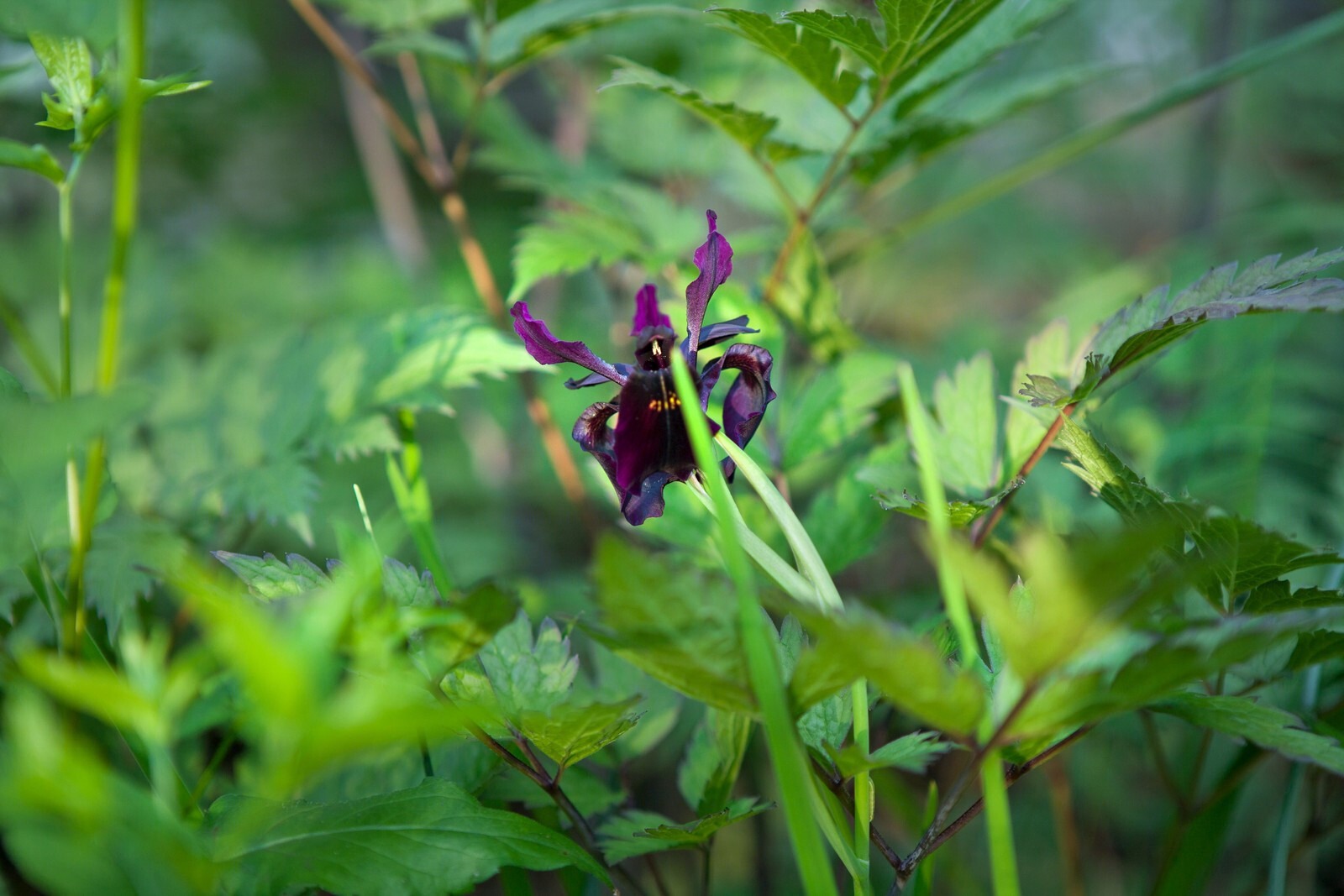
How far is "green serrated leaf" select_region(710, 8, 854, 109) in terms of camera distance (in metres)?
0.75

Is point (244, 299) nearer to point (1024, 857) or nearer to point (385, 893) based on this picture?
point (385, 893)

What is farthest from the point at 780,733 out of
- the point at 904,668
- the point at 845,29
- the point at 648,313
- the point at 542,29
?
the point at 542,29

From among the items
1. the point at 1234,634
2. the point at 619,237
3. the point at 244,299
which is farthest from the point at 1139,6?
the point at 1234,634

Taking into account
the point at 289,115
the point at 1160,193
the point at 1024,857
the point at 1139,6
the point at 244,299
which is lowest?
the point at 1024,857

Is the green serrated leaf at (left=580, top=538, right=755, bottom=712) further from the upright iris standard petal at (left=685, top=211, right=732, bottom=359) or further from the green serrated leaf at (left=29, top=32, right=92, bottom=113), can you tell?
the green serrated leaf at (left=29, top=32, right=92, bottom=113)

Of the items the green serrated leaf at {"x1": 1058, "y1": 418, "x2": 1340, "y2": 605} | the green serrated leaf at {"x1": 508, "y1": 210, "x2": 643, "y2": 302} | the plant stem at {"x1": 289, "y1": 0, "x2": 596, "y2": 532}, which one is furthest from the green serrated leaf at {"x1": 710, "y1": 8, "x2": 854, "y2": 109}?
the plant stem at {"x1": 289, "y1": 0, "x2": 596, "y2": 532}

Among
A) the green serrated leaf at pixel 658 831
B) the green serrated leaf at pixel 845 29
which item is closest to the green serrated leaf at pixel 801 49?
the green serrated leaf at pixel 845 29

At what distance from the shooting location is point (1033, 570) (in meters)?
0.40

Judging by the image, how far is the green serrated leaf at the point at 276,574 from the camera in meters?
0.59

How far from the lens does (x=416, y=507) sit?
2.47ft

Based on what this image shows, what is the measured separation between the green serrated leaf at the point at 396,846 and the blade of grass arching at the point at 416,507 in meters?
0.16

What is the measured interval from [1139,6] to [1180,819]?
2.99m

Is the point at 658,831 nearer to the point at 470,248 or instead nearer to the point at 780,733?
the point at 780,733

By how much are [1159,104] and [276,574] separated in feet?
3.80
